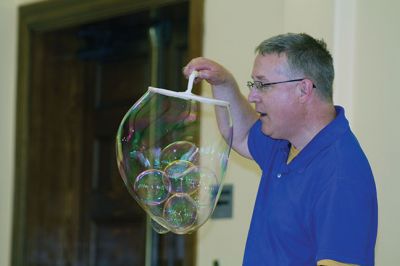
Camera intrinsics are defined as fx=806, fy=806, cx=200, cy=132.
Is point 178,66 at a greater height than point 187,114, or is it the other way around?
point 178,66

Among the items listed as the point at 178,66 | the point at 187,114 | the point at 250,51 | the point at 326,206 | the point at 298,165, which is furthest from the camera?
the point at 178,66

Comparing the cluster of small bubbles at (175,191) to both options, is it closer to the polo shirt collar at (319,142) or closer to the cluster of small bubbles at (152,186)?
the cluster of small bubbles at (152,186)

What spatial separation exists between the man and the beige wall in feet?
1.69

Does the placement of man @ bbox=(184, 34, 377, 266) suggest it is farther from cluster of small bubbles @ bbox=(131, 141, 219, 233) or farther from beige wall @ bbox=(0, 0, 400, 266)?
beige wall @ bbox=(0, 0, 400, 266)

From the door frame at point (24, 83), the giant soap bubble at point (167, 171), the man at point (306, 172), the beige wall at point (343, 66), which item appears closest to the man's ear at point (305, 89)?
the man at point (306, 172)

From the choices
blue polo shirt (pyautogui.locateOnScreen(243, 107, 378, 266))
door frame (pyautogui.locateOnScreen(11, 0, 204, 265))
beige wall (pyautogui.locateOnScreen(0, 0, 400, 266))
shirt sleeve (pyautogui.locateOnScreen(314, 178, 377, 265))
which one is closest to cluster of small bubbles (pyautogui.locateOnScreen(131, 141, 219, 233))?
blue polo shirt (pyautogui.locateOnScreen(243, 107, 378, 266))

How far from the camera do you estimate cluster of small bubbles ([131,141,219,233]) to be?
2.01 m

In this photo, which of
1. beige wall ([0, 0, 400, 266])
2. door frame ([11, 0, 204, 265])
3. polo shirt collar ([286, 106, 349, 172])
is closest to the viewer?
polo shirt collar ([286, 106, 349, 172])

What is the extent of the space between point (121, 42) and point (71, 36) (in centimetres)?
28

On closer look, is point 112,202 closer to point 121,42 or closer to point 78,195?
point 78,195

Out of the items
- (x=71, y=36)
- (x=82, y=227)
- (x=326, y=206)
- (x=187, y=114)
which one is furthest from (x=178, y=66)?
(x=326, y=206)

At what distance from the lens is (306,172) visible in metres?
1.80

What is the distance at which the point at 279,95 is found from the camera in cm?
188

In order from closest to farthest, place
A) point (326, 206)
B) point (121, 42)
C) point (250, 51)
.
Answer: point (326, 206), point (250, 51), point (121, 42)
